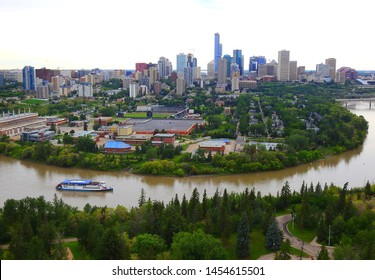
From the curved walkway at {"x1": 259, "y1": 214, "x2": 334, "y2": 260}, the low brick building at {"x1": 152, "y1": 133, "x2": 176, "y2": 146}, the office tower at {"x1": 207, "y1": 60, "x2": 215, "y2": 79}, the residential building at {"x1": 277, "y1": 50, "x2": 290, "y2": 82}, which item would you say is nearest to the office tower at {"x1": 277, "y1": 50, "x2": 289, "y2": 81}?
the residential building at {"x1": 277, "y1": 50, "x2": 290, "y2": 82}

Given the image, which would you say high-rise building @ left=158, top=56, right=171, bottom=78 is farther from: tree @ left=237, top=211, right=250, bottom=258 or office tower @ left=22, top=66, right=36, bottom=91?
tree @ left=237, top=211, right=250, bottom=258

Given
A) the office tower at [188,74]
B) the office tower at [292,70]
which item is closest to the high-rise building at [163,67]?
the office tower at [188,74]

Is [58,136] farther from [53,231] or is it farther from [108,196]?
[53,231]

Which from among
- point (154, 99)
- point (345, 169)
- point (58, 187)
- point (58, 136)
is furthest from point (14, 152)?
point (154, 99)

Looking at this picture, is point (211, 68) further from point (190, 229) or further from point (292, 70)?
point (190, 229)

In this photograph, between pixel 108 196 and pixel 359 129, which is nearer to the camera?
pixel 108 196

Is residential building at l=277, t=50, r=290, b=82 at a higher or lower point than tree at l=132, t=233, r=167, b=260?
higher
